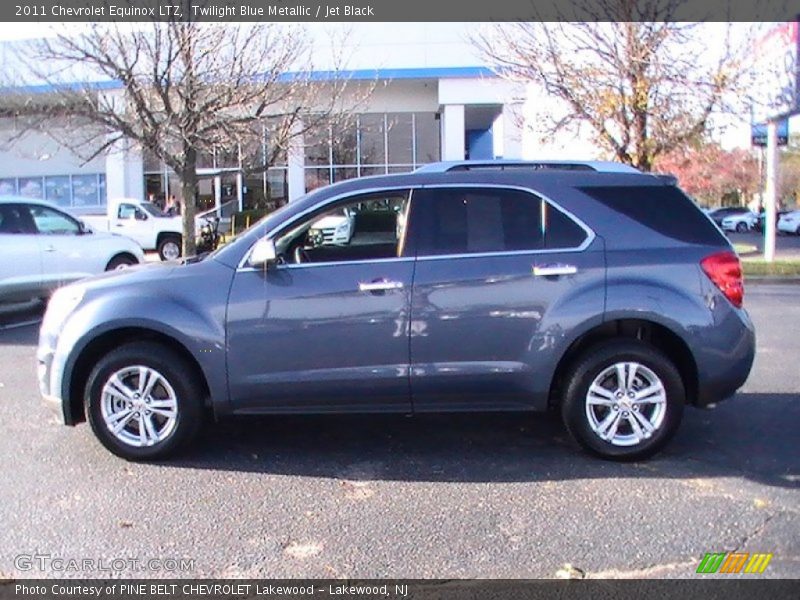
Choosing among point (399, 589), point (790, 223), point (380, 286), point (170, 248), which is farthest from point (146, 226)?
point (790, 223)

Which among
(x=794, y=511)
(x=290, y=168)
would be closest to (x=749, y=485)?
(x=794, y=511)

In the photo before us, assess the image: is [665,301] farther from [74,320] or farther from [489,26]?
[489,26]

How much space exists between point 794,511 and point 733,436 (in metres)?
1.30

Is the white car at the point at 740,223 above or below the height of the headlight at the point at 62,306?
above

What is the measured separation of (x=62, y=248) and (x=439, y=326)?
8.40 metres

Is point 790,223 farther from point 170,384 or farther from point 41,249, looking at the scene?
point 170,384

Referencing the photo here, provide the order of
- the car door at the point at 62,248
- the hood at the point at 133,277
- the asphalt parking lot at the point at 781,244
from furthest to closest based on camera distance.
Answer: the asphalt parking lot at the point at 781,244
the car door at the point at 62,248
the hood at the point at 133,277

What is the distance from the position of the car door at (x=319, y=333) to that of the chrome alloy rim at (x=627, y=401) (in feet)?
4.01

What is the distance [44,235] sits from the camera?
1093cm

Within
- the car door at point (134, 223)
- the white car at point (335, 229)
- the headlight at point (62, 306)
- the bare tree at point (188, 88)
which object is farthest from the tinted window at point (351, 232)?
the car door at point (134, 223)

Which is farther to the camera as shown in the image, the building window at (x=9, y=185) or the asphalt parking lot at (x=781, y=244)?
the building window at (x=9, y=185)

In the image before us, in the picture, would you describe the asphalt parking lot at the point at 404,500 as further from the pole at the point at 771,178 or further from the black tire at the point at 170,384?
the pole at the point at 771,178

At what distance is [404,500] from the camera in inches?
168

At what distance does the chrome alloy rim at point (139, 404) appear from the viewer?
4773mm
